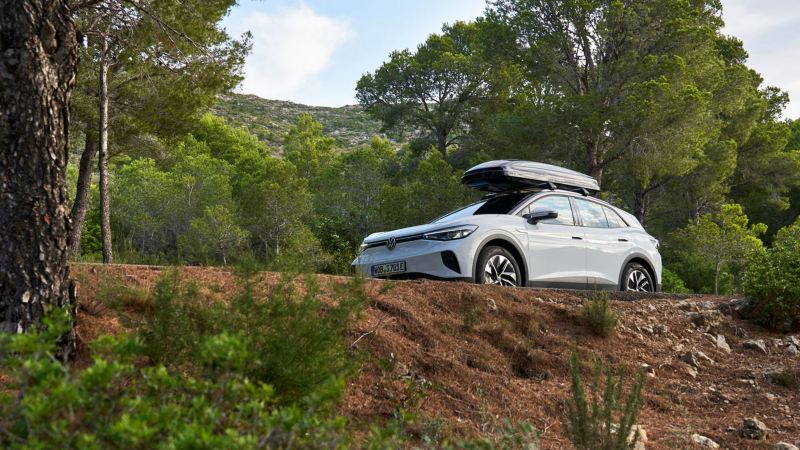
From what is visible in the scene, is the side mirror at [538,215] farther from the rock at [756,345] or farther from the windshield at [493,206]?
the rock at [756,345]

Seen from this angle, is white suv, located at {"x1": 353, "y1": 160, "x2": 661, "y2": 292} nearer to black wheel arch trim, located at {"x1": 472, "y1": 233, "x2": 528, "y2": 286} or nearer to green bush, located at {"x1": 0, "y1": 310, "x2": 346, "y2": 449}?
black wheel arch trim, located at {"x1": 472, "y1": 233, "x2": 528, "y2": 286}

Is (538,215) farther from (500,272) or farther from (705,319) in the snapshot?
(705,319)

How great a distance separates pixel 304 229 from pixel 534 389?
25.5 metres

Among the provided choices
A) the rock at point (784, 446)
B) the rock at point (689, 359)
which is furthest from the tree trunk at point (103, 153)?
the rock at point (784, 446)

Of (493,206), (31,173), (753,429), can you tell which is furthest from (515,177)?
(31,173)

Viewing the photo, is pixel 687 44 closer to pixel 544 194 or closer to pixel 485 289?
pixel 544 194

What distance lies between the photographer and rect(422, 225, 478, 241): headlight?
27.3ft

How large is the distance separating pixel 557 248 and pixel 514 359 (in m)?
2.87

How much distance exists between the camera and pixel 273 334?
395 centimetres

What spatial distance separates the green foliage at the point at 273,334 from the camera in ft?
12.4

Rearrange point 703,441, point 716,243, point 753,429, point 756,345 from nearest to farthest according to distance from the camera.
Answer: point 703,441
point 753,429
point 756,345
point 716,243

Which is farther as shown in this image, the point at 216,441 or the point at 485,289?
the point at 485,289

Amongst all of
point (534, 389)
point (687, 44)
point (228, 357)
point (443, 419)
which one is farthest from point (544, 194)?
point (687, 44)

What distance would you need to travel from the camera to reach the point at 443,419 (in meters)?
5.04
